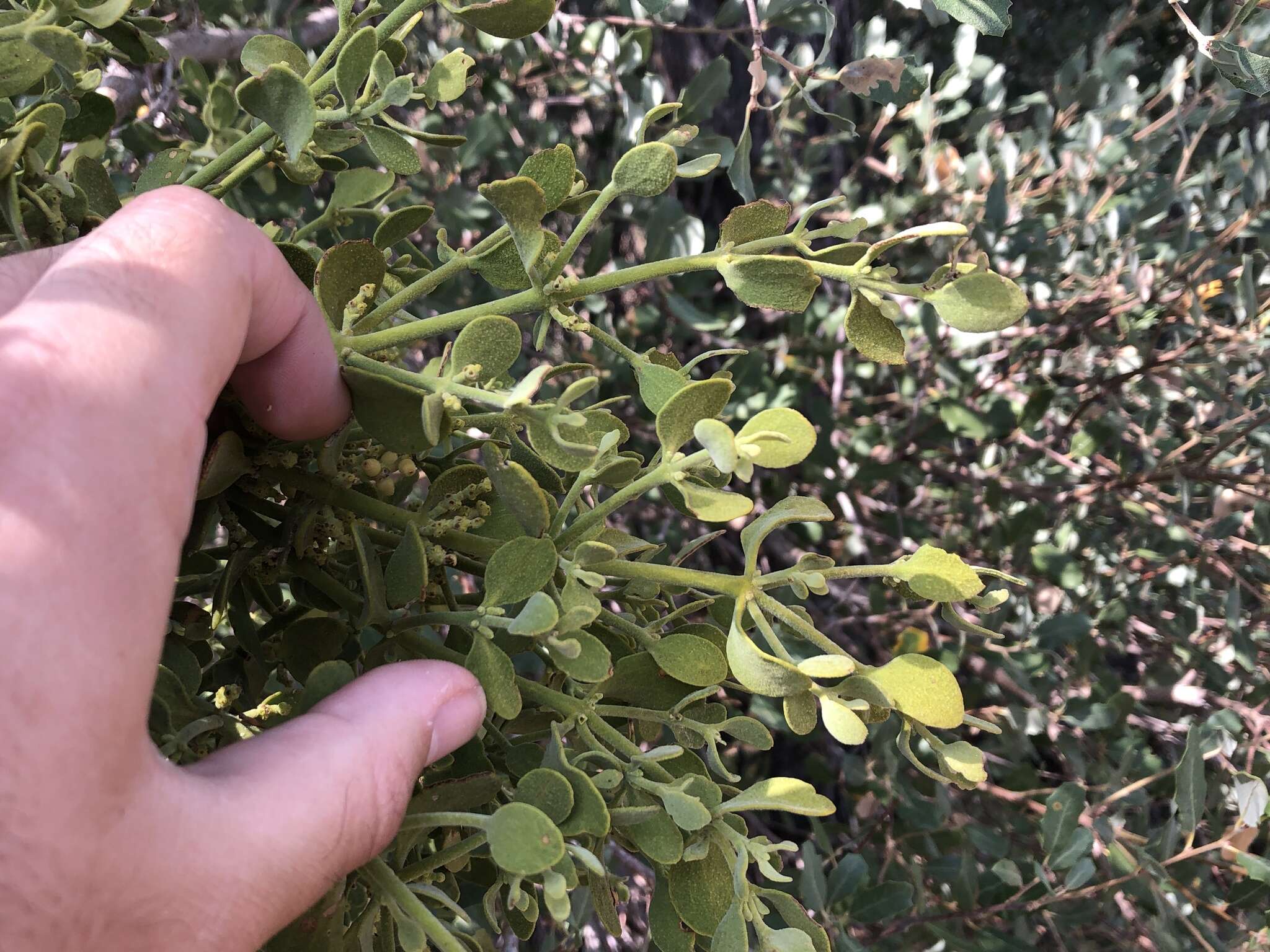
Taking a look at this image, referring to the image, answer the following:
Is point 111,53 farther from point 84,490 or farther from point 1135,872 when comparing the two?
point 1135,872

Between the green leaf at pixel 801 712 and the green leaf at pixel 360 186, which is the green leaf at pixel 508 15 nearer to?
the green leaf at pixel 360 186

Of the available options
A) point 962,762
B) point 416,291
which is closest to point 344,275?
point 416,291

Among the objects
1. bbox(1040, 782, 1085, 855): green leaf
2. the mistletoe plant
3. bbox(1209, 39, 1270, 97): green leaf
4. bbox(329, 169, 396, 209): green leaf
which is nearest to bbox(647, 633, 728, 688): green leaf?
the mistletoe plant

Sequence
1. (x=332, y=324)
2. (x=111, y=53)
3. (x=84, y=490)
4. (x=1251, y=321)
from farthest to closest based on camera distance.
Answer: (x=1251, y=321) → (x=111, y=53) → (x=332, y=324) → (x=84, y=490)

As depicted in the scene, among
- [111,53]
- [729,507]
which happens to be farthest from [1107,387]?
[111,53]

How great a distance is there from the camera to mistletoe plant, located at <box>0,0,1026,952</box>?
1.55 ft

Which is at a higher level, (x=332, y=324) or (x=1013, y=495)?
(x=332, y=324)

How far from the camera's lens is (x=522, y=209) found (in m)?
0.48

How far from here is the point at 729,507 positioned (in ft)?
1.51

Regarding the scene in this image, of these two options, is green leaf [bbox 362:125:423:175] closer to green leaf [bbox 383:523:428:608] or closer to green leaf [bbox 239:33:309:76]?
green leaf [bbox 239:33:309:76]

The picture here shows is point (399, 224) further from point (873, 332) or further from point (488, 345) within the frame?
point (873, 332)

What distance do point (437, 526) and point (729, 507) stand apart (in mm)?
204

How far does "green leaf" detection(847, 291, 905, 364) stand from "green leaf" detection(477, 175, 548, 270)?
184 millimetres

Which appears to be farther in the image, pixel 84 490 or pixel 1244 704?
pixel 1244 704
